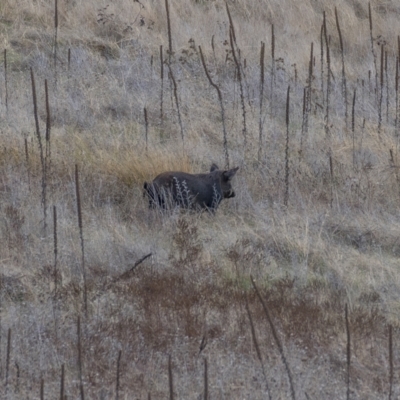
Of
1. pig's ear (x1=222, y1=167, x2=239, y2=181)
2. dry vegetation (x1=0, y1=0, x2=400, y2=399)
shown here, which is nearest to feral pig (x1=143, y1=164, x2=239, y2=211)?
pig's ear (x1=222, y1=167, x2=239, y2=181)

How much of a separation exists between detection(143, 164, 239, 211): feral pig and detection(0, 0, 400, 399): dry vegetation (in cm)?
15

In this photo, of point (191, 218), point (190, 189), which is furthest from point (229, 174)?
point (191, 218)

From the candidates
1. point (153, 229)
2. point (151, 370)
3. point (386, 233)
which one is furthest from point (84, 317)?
point (386, 233)

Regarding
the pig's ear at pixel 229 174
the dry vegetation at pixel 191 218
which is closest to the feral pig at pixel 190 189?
the pig's ear at pixel 229 174

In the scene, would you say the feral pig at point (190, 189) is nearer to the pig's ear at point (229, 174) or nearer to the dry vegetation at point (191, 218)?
the pig's ear at point (229, 174)

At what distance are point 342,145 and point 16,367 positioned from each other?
5108mm

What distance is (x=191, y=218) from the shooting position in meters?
7.33

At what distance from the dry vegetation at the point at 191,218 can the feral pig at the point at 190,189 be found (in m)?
0.15

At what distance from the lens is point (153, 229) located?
6934 millimetres

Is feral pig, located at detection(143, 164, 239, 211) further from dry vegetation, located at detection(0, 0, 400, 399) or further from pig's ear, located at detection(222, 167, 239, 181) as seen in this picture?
dry vegetation, located at detection(0, 0, 400, 399)

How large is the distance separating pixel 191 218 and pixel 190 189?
0.35 metres

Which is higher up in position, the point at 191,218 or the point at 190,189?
the point at 190,189

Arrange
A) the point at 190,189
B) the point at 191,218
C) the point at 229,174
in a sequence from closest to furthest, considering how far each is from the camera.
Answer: the point at 191,218 → the point at 190,189 → the point at 229,174

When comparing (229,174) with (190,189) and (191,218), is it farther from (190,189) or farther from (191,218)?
(191,218)
